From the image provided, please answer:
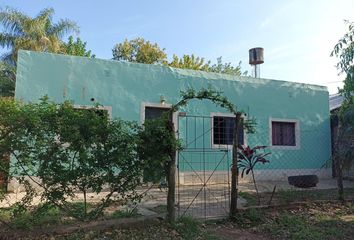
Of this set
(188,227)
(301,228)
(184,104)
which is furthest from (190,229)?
(184,104)

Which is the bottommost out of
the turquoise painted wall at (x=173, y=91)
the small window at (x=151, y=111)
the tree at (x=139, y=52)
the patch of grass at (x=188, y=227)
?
the patch of grass at (x=188, y=227)

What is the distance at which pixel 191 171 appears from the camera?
1297 cm

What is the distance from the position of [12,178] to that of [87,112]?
1392 mm

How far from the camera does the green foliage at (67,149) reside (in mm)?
4855

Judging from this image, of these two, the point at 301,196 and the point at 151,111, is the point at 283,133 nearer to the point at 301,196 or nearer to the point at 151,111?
the point at 151,111

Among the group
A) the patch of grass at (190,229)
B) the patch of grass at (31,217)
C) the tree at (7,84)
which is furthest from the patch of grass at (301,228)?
the tree at (7,84)

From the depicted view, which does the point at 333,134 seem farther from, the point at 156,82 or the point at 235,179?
the point at 235,179

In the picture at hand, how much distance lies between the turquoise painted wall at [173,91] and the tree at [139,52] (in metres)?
13.8

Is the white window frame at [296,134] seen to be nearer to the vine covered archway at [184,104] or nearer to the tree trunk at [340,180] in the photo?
the tree trunk at [340,180]

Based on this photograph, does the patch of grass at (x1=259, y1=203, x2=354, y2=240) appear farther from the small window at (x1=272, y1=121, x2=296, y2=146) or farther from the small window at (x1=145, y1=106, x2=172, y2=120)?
the small window at (x1=272, y1=121, x2=296, y2=146)

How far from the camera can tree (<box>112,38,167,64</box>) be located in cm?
2741

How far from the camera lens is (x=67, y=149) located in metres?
5.14

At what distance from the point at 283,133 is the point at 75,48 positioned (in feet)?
40.2

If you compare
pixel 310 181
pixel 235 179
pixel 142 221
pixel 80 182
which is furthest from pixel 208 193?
pixel 80 182
